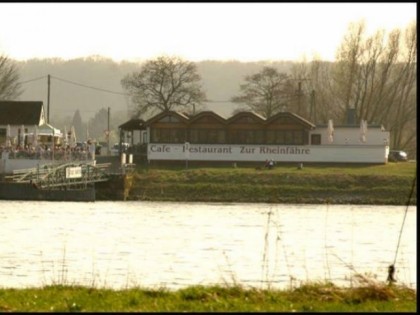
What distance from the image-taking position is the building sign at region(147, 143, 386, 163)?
263 ft

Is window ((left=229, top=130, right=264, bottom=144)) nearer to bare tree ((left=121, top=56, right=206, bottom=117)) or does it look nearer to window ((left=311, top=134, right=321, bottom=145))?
window ((left=311, top=134, right=321, bottom=145))

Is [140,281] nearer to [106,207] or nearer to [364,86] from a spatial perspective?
[106,207]

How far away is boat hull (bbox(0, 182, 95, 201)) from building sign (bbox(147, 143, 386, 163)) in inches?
666

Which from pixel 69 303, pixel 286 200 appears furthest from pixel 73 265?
pixel 286 200

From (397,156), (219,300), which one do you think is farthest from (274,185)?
(219,300)

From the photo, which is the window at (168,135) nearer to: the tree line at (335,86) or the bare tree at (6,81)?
the tree line at (335,86)

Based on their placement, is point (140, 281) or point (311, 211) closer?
point (140, 281)

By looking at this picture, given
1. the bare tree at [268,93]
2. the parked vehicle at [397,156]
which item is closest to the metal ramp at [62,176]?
the parked vehicle at [397,156]

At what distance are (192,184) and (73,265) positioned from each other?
45.7 m

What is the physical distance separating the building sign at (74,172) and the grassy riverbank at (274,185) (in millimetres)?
3373

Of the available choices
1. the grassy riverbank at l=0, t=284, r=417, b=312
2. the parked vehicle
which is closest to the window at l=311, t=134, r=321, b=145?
the parked vehicle

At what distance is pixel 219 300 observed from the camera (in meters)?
14.0

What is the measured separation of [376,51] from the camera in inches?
3529

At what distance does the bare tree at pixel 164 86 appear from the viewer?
4104 inches
